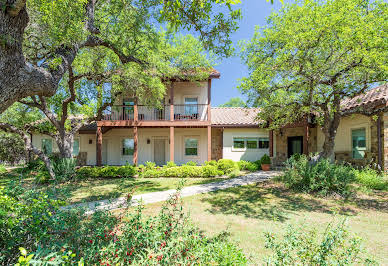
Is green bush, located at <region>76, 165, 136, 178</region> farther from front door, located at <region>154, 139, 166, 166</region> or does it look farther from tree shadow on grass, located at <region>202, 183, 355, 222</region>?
tree shadow on grass, located at <region>202, 183, 355, 222</region>

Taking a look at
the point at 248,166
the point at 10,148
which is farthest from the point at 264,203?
the point at 10,148

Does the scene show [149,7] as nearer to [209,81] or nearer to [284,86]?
[284,86]

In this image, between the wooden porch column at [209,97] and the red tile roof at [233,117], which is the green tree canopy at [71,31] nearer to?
the wooden porch column at [209,97]

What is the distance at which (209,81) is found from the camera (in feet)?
44.8

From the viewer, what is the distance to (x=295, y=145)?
1435 centimetres

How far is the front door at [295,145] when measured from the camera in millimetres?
14000

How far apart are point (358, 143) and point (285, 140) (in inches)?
191

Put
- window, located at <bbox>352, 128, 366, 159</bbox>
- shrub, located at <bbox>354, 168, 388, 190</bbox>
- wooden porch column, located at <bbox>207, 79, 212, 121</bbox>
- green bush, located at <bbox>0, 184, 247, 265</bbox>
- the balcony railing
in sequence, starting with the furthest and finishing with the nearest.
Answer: the balcony railing → wooden porch column, located at <bbox>207, 79, 212, 121</bbox> → window, located at <bbox>352, 128, 366, 159</bbox> → shrub, located at <bbox>354, 168, 388, 190</bbox> → green bush, located at <bbox>0, 184, 247, 265</bbox>

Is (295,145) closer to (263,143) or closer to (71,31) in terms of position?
(263,143)

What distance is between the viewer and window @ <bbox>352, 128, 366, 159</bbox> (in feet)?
31.9

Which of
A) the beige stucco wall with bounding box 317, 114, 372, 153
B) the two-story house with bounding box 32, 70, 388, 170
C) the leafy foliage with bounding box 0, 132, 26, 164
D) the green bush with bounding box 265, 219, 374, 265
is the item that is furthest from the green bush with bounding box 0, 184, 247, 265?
the leafy foliage with bounding box 0, 132, 26, 164

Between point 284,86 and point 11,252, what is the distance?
26.0ft

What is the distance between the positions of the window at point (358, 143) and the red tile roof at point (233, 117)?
534cm

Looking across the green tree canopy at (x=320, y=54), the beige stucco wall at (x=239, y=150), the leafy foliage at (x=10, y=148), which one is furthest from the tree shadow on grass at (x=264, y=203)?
the leafy foliage at (x=10, y=148)
